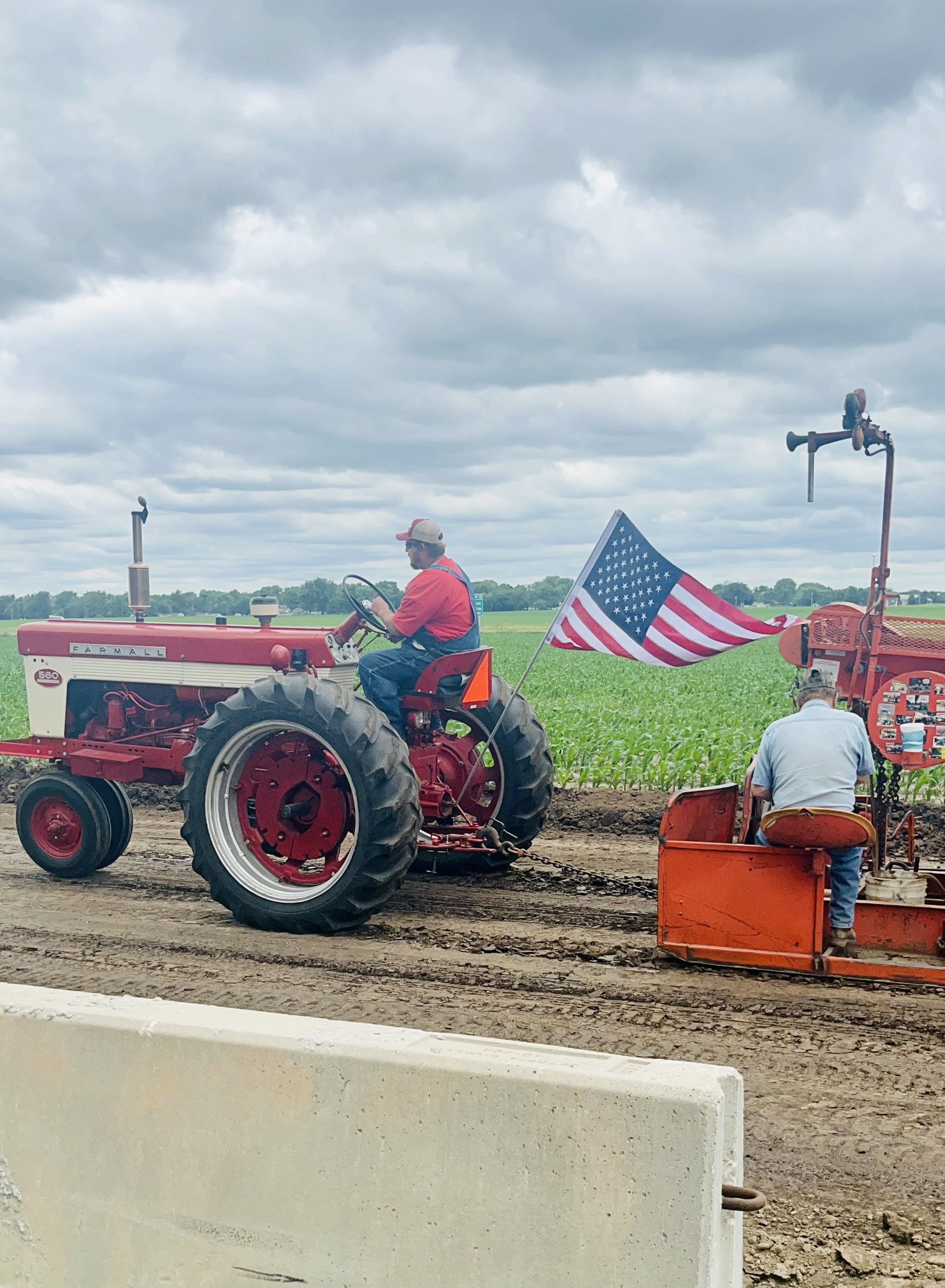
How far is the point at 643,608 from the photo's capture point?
6645 millimetres

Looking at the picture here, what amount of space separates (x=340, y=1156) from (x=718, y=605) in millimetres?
4648

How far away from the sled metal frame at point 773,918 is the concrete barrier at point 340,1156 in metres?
2.65

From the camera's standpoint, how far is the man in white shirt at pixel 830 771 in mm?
4992

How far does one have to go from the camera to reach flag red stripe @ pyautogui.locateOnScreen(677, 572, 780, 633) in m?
6.56

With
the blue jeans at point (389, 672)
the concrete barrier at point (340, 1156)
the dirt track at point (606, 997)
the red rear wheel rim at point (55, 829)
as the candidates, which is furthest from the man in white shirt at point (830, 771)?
the red rear wheel rim at point (55, 829)

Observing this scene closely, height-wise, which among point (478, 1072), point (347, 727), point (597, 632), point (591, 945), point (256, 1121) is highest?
point (597, 632)

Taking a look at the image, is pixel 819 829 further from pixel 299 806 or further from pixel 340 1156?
pixel 340 1156

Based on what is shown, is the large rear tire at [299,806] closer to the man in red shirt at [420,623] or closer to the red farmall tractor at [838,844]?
the man in red shirt at [420,623]

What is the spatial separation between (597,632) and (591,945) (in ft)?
6.18

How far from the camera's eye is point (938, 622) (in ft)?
20.5

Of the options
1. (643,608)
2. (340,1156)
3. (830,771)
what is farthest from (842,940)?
(340,1156)

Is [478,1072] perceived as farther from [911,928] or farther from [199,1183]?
[911,928]

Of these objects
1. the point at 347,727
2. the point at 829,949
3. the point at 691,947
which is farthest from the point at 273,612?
the point at 829,949

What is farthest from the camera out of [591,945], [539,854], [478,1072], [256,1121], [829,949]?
[539,854]
